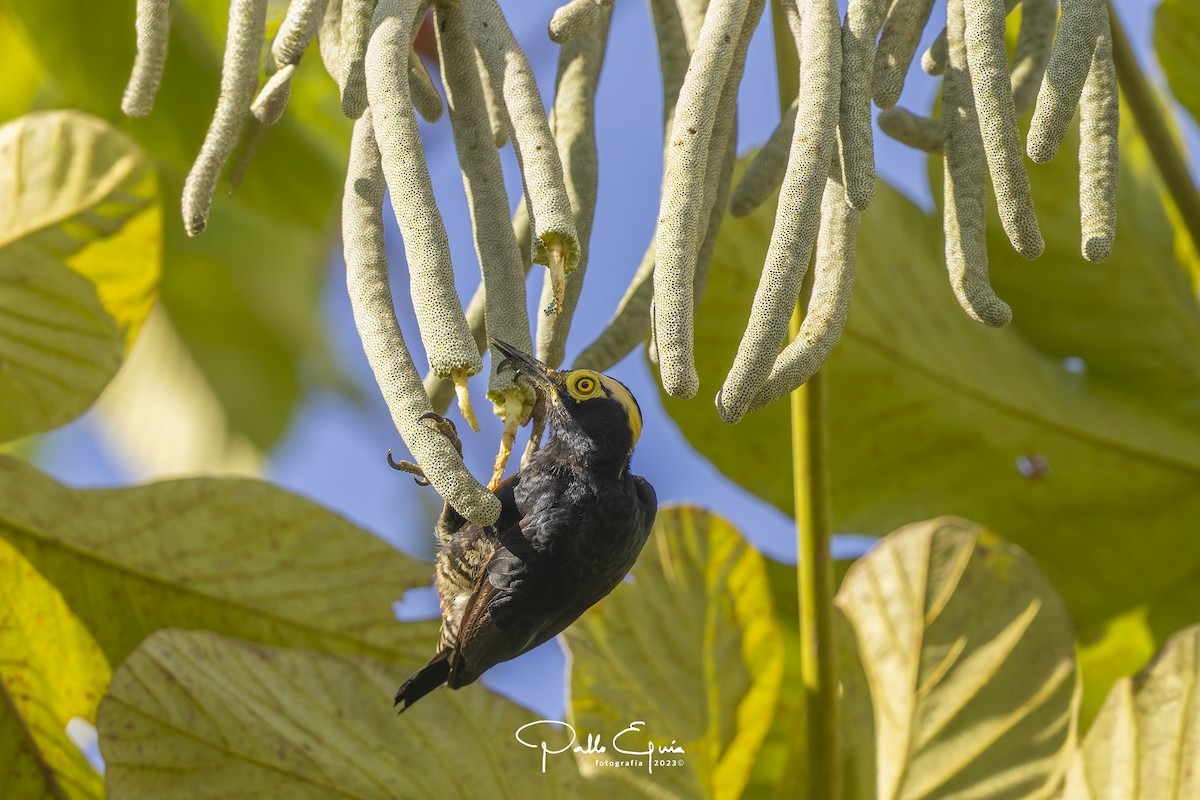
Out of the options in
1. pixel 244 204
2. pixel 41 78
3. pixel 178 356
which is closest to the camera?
pixel 244 204

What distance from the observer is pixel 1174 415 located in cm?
195

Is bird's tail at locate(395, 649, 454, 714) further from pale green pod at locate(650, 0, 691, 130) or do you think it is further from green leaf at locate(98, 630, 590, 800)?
pale green pod at locate(650, 0, 691, 130)

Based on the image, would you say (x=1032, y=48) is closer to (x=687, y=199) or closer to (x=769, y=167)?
(x=769, y=167)

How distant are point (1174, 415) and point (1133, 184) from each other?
1.06ft

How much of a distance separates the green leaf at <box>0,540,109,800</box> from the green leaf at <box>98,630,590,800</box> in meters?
0.21

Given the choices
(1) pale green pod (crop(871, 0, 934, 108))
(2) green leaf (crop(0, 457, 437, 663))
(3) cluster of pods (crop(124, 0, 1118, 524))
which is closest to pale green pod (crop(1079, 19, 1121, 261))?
(3) cluster of pods (crop(124, 0, 1118, 524))

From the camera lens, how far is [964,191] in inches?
37.8

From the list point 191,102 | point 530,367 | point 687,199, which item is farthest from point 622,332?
point 191,102

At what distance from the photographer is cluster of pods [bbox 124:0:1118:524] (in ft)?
2.60

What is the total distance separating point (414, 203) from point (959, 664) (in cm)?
101

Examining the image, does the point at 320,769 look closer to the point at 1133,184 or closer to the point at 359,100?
the point at 359,100

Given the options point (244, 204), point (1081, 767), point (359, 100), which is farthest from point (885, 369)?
point (244, 204)

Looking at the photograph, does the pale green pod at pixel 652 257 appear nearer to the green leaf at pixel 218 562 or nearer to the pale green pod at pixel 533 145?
the pale green pod at pixel 533 145

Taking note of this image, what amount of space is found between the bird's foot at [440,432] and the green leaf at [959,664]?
65 centimetres
